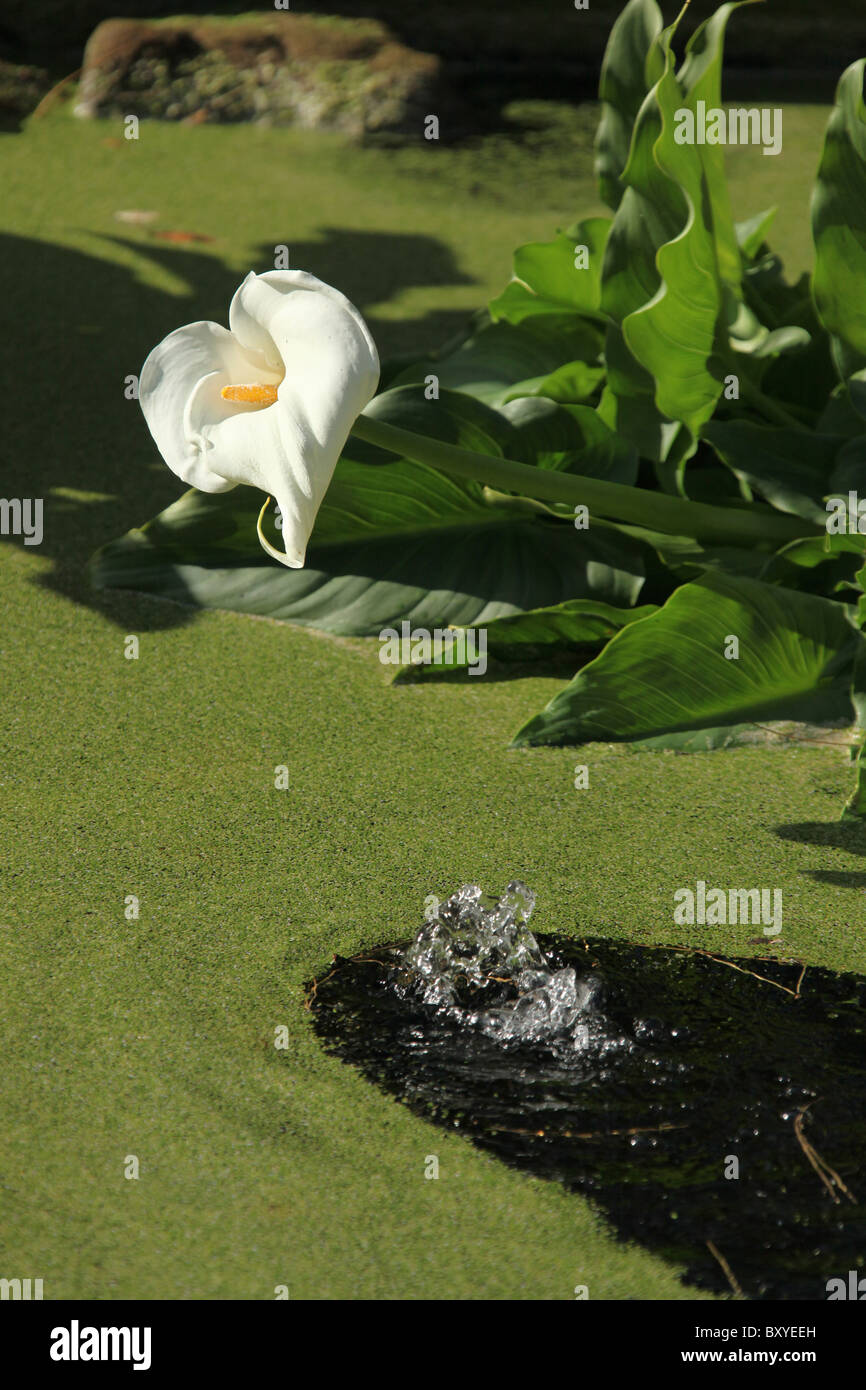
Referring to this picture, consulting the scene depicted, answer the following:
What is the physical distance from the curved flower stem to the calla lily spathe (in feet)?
0.57

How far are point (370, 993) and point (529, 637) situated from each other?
2.68ft

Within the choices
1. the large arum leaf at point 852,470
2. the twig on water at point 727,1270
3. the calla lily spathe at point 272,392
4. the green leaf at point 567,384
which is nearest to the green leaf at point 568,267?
the green leaf at point 567,384

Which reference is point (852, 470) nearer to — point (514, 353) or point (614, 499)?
point (614, 499)

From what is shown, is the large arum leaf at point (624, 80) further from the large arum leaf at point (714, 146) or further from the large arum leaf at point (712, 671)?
the large arum leaf at point (712, 671)

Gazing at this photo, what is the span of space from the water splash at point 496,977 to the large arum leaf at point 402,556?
28.2 inches

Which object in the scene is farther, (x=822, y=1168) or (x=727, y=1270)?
(x=822, y=1168)

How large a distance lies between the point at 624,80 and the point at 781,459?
0.66 m

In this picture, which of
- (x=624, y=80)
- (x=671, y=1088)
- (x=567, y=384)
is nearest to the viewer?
(x=671, y=1088)

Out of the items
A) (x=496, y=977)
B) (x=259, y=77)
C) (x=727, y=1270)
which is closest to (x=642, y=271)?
(x=496, y=977)

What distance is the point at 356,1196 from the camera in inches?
51.7

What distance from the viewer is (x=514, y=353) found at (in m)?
2.60

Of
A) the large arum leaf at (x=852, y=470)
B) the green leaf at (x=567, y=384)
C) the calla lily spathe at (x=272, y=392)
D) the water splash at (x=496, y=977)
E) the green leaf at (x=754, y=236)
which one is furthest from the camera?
the green leaf at (x=754, y=236)

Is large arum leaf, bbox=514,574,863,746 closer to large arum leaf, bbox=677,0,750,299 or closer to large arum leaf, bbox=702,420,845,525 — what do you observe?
large arum leaf, bbox=702,420,845,525

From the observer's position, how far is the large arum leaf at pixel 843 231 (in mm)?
2014
